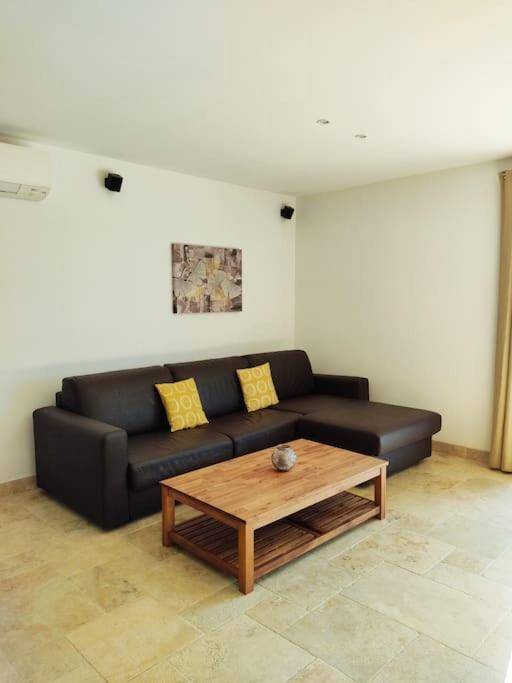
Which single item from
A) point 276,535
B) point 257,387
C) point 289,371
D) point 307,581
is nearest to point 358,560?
point 307,581

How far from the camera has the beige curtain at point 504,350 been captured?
13.2 ft

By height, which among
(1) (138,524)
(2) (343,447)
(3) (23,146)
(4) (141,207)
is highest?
(3) (23,146)

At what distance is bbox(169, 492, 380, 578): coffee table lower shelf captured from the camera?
2.60m

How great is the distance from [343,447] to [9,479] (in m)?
2.48

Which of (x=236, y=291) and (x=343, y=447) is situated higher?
(x=236, y=291)

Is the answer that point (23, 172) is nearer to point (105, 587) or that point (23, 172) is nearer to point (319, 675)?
point (105, 587)

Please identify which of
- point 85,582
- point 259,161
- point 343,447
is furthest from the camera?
point 259,161

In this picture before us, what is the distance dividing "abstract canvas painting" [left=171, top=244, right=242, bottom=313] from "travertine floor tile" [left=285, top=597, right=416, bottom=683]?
3.00 m

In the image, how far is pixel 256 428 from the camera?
3.90 m

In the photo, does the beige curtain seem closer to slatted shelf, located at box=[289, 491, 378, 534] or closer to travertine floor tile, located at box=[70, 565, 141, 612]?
slatted shelf, located at box=[289, 491, 378, 534]

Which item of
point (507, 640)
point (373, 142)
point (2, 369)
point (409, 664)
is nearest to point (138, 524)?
point (2, 369)

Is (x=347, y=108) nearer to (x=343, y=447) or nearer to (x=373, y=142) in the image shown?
(x=373, y=142)

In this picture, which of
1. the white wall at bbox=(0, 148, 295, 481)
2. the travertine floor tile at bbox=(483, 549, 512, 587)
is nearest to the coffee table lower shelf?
the travertine floor tile at bbox=(483, 549, 512, 587)

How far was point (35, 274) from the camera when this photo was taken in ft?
12.2
